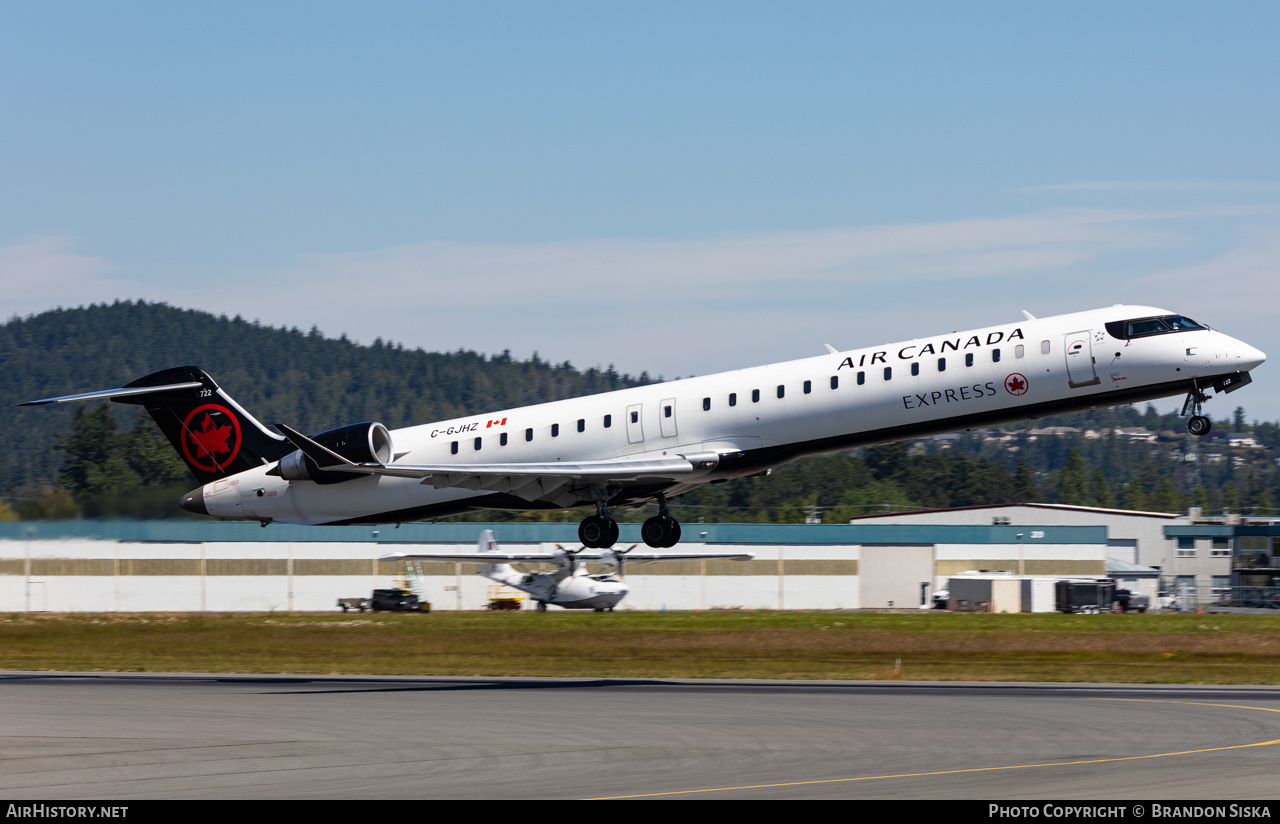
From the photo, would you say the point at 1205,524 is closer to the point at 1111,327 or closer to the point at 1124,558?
the point at 1124,558

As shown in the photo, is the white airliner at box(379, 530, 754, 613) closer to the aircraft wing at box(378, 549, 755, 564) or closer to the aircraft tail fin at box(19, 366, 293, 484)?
the aircraft wing at box(378, 549, 755, 564)

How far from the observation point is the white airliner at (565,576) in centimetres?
6700

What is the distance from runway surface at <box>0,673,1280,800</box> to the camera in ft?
59.9

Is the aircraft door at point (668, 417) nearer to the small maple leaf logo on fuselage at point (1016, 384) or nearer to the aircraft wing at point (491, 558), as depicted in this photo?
the small maple leaf logo on fuselage at point (1016, 384)

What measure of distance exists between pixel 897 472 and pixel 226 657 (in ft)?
466

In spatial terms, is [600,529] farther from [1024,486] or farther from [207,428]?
[1024,486]

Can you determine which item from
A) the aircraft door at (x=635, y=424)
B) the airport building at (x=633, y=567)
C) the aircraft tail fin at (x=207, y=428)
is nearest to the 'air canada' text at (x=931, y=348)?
the aircraft door at (x=635, y=424)

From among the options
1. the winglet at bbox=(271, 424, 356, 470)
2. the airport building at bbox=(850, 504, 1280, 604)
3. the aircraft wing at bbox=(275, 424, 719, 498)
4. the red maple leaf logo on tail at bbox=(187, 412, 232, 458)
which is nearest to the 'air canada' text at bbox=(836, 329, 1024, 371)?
the aircraft wing at bbox=(275, 424, 719, 498)

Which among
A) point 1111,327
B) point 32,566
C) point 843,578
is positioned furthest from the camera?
point 843,578

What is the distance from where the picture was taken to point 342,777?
1933 cm

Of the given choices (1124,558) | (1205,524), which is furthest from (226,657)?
(1205,524)

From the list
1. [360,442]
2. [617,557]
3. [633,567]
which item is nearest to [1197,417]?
[360,442]

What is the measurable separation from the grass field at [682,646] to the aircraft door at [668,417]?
28.3 ft

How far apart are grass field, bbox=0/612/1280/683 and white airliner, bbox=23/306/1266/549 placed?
6.97 metres
